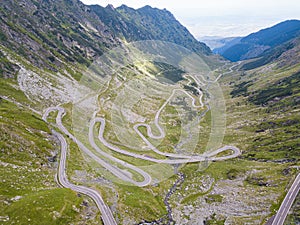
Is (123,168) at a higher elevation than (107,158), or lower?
lower

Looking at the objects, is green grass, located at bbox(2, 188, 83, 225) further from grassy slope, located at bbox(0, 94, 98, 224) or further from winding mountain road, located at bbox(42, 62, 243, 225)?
winding mountain road, located at bbox(42, 62, 243, 225)

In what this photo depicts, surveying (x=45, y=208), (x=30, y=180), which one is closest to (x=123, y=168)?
(x=30, y=180)

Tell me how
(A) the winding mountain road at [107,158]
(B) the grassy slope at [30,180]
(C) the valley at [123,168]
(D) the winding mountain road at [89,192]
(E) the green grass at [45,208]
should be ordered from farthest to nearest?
(A) the winding mountain road at [107,158] → (C) the valley at [123,168] → (D) the winding mountain road at [89,192] → (B) the grassy slope at [30,180] → (E) the green grass at [45,208]

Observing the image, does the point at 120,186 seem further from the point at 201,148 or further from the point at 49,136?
the point at 201,148

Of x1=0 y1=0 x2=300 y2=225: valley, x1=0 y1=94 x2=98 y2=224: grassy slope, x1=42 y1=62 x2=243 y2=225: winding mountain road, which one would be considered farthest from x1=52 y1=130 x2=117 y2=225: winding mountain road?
x1=0 y1=94 x2=98 y2=224: grassy slope

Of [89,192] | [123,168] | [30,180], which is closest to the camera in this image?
[30,180]

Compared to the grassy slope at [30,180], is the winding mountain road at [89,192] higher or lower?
lower

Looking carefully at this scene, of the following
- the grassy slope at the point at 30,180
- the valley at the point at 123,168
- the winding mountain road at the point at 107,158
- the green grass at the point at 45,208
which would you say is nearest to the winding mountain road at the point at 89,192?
the winding mountain road at the point at 107,158

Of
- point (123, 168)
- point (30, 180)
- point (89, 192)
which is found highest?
point (30, 180)

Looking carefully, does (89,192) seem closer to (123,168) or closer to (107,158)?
(123,168)

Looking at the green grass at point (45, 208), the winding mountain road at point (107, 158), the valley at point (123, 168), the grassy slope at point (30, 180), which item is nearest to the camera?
the green grass at point (45, 208)

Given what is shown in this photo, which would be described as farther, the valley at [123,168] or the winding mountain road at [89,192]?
the valley at [123,168]

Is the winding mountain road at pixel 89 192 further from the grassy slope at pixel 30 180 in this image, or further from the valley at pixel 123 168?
the grassy slope at pixel 30 180
